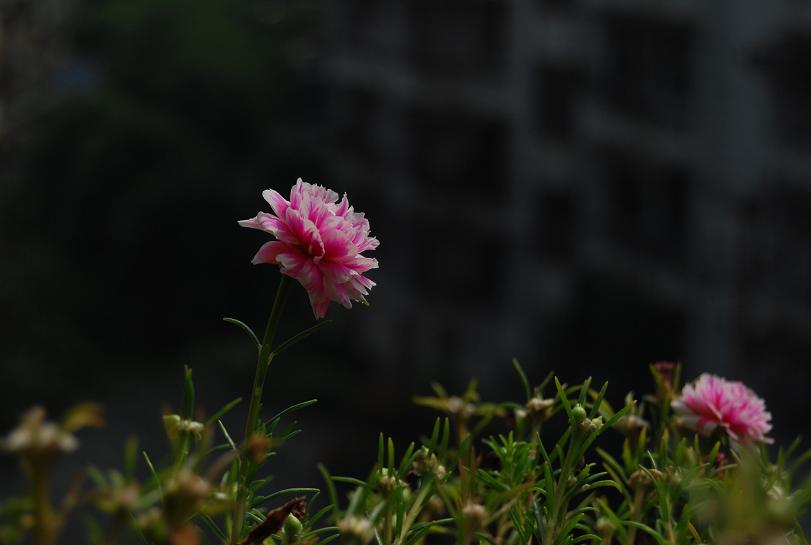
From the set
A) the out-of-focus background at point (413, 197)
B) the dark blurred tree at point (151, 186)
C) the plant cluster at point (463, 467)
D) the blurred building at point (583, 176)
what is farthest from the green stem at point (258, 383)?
the dark blurred tree at point (151, 186)

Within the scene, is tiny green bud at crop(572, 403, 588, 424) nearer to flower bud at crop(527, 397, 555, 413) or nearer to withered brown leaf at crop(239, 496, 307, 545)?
flower bud at crop(527, 397, 555, 413)

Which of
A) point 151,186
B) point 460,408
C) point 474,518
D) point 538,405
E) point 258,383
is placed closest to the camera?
point 474,518

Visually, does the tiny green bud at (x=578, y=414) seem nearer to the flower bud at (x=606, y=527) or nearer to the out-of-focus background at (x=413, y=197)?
the flower bud at (x=606, y=527)

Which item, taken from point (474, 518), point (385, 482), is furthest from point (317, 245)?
point (474, 518)

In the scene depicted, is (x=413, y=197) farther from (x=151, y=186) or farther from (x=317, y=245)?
(x=317, y=245)

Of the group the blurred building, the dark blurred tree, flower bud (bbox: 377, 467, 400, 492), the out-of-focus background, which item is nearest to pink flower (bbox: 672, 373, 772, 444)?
flower bud (bbox: 377, 467, 400, 492)

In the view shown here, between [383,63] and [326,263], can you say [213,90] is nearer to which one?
[383,63]

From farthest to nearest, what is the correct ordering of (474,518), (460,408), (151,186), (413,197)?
(151,186)
(413,197)
(460,408)
(474,518)

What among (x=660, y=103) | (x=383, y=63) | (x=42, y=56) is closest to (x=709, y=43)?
(x=660, y=103)
